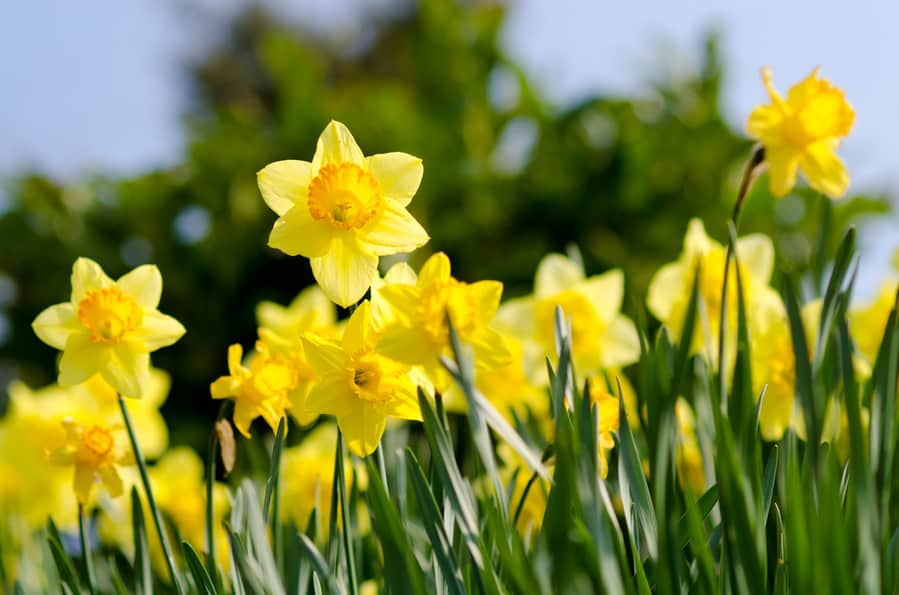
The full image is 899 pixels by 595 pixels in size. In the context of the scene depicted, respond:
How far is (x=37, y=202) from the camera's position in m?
3.20

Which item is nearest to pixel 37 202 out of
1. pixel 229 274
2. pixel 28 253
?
pixel 28 253

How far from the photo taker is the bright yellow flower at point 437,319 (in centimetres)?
77

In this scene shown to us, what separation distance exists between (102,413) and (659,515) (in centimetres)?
96

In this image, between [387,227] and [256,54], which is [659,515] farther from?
[256,54]

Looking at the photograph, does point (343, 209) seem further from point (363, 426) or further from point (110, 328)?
point (110, 328)

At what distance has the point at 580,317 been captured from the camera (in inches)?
53.1

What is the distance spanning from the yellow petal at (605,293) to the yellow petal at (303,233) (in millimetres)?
605

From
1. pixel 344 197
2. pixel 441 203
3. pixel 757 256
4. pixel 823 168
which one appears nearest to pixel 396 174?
pixel 344 197

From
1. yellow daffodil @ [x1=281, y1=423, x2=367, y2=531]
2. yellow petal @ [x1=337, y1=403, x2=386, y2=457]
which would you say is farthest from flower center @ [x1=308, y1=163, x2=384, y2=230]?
yellow daffodil @ [x1=281, y1=423, x2=367, y2=531]

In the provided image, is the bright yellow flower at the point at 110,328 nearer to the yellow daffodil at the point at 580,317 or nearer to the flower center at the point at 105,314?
the flower center at the point at 105,314

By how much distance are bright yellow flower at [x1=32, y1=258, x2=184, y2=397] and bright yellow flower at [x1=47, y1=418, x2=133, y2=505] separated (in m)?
0.09

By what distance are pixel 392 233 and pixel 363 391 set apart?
5.7 inches

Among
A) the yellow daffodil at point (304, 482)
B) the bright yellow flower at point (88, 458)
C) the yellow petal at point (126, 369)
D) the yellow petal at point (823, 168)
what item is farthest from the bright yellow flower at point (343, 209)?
the yellow daffodil at point (304, 482)

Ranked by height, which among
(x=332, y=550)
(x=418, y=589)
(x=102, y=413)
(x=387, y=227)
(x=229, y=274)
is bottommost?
(x=418, y=589)
